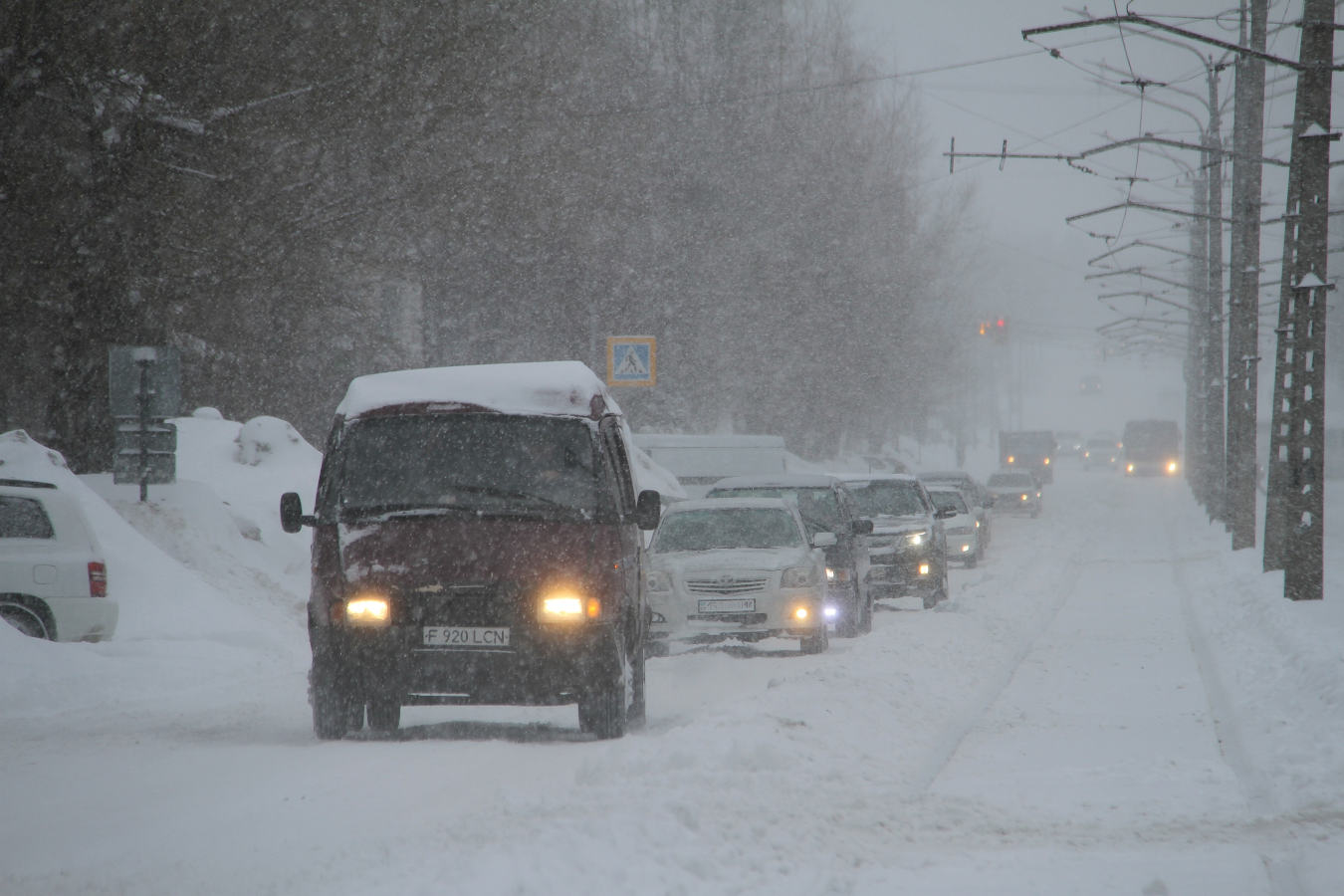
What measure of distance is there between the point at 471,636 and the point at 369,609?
2.17 ft

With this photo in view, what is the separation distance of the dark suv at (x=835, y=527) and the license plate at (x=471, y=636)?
787 centimetres

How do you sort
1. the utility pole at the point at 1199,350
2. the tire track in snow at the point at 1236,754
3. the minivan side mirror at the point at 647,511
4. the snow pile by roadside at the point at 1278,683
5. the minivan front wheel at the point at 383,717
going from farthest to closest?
the utility pole at the point at 1199,350 < the minivan side mirror at the point at 647,511 < the minivan front wheel at the point at 383,717 < the snow pile by roadside at the point at 1278,683 < the tire track in snow at the point at 1236,754

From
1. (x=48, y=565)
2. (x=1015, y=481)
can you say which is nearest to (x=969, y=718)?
(x=48, y=565)

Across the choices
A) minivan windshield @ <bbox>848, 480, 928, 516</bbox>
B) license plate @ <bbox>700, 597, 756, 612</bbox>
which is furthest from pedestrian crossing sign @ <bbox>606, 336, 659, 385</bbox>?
license plate @ <bbox>700, 597, 756, 612</bbox>

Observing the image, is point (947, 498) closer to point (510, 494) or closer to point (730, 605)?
point (730, 605)

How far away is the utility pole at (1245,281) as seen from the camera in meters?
28.0

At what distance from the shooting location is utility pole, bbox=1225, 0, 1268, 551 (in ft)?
91.8

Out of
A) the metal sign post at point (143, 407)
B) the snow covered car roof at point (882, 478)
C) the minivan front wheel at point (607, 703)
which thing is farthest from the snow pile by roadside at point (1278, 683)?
the metal sign post at point (143, 407)

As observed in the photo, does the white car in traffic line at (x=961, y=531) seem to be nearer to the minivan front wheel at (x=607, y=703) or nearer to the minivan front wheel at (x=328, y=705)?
the minivan front wheel at (x=607, y=703)

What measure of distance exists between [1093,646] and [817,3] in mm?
40209

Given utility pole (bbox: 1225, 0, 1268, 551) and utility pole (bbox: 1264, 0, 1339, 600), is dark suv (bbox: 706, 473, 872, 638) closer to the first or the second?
utility pole (bbox: 1264, 0, 1339, 600)

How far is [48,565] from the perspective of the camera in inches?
503

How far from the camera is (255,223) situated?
23359mm

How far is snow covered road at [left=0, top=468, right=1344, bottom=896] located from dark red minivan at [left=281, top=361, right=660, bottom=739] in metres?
0.40
